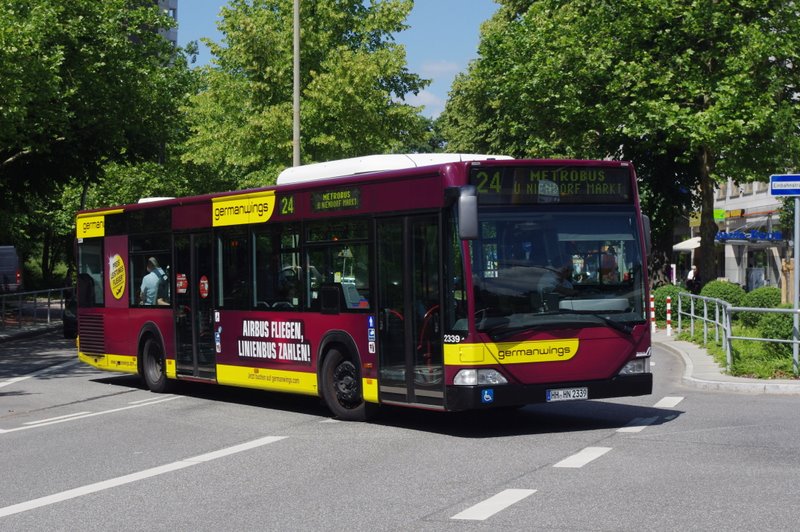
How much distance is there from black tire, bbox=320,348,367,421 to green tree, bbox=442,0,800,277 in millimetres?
21929

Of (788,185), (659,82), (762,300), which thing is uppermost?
(659,82)

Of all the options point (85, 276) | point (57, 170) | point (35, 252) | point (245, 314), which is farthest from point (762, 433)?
point (35, 252)

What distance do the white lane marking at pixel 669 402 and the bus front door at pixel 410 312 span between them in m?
3.64

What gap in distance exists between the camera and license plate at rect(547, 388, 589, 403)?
41.2 feet

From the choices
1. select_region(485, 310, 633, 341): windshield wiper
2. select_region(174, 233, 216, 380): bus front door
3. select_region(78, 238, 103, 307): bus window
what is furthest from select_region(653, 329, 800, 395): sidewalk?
select_region(78, 238, 103, 307): bus window

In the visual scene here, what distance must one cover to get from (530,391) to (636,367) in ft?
4.17

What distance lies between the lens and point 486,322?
1219cm

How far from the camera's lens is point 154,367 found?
1875cm

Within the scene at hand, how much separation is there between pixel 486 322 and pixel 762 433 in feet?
9.29

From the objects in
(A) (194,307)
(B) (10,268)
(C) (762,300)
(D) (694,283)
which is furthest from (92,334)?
(B) (10,268)

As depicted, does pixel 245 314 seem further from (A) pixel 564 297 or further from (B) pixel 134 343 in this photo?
(A) pixel 564 297

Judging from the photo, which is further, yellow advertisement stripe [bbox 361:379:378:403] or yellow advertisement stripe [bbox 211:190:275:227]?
yellow advertisement stripe [bbox 211:190:275:227]

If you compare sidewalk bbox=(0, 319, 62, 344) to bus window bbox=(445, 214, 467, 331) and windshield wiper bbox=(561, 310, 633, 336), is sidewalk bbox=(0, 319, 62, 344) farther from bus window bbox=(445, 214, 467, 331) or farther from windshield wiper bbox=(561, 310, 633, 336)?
windshield wiper bbox=(561, 310, 633, 336)

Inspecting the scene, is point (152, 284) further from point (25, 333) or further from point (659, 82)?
point (659, 82)
